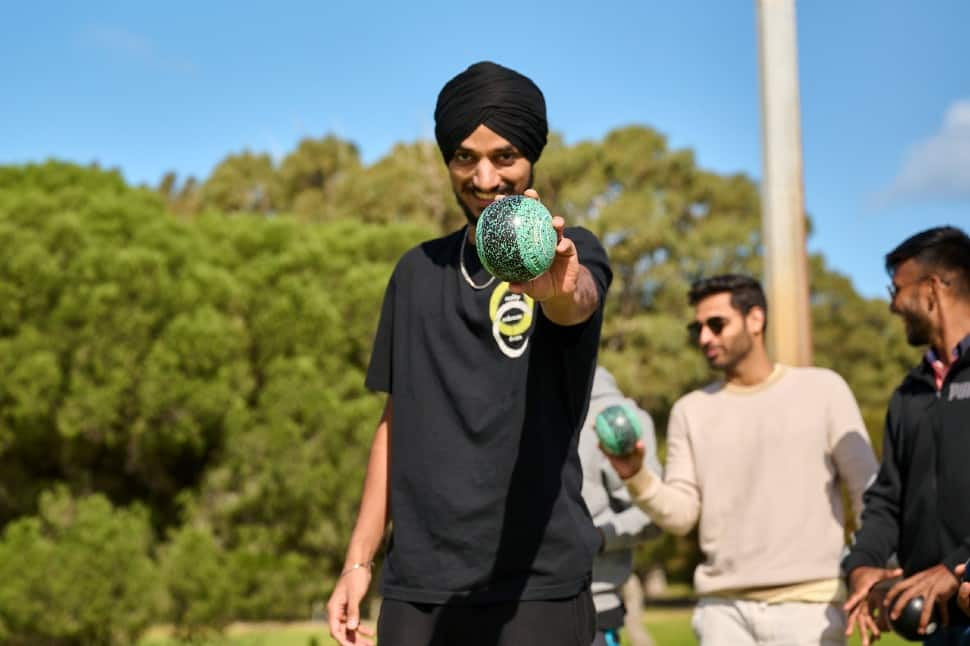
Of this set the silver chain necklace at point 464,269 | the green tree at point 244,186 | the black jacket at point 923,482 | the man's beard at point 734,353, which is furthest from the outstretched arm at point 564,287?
the green tree at point 244,186

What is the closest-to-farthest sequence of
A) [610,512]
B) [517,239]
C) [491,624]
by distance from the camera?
[517,239] → [491,624] → [610,512]

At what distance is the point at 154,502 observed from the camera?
2536 cm

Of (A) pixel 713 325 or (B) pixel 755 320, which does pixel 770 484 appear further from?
(B) pixel 755 320

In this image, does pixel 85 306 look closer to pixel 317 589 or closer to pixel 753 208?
pixel 317 589

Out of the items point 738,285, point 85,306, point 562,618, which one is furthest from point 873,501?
point 85,306

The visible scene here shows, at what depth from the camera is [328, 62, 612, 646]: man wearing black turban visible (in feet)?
9.07

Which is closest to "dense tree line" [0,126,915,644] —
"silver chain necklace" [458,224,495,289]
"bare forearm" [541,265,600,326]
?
"silver chain necklace" [458,224,495,289]

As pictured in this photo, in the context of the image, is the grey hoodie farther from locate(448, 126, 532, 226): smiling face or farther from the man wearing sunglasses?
locate(448, 126, 532, 226): smiling face

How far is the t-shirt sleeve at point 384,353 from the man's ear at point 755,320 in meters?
2.92

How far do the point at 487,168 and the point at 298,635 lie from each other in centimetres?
2134

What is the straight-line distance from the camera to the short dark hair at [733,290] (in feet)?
18.9

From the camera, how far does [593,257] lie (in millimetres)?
2791

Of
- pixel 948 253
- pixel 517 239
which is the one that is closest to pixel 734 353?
pixel 948 253

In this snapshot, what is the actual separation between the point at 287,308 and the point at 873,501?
72.3 feet
